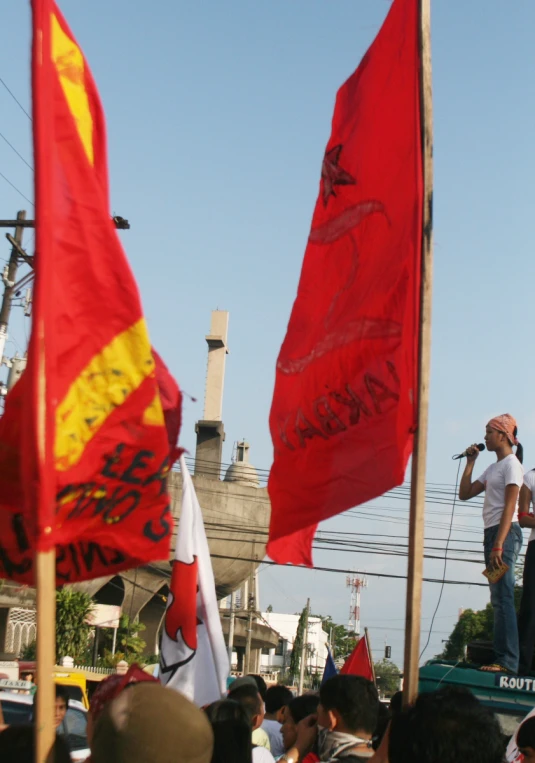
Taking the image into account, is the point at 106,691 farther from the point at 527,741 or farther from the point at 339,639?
the point at 339,639

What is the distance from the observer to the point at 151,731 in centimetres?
225

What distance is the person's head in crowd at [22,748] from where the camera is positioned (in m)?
2.98

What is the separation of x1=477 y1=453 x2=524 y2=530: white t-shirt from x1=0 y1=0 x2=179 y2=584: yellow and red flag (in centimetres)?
270

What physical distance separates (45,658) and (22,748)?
274mm

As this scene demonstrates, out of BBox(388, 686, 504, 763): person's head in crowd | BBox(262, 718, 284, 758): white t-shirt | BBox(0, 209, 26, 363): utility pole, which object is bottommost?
BBox(262, 718, 284, 758): white t-shirt

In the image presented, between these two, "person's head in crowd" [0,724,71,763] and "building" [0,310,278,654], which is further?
"building" [0,310,278,654]

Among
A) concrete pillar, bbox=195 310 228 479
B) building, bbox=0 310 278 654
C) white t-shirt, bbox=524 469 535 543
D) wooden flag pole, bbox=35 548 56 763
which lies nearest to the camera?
wooden flag pole, bbox=35 548 56 763

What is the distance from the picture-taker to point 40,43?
12.7 ft

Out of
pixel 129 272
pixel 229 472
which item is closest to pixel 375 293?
pixel 129 272

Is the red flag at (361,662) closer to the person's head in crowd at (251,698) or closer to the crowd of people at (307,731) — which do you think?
the person's head in crowd at (251,698)

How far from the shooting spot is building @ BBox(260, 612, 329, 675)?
95.6 meters

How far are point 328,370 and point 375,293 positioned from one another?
47 cm

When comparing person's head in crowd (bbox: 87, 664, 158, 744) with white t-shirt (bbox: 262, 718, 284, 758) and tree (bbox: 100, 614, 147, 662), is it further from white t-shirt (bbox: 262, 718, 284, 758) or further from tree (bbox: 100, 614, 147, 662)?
tree (bbox: 100, 614, 147, 662)

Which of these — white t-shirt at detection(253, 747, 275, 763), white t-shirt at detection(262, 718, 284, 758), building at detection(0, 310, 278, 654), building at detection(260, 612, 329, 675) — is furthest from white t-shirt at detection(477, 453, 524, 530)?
building at detection(260, 612, 329, 675)
